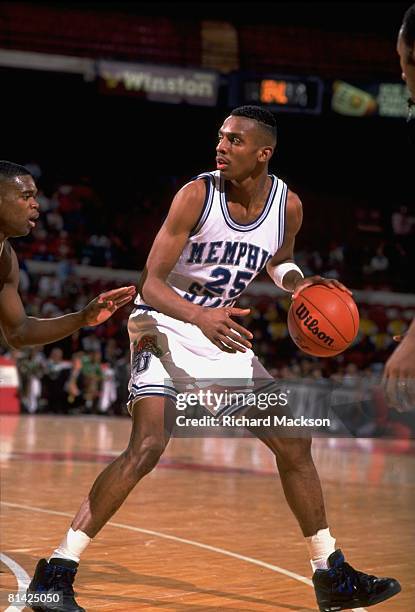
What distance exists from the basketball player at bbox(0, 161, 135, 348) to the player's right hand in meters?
0.48

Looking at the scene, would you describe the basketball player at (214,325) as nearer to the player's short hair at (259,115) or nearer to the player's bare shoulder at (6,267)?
the player's short hair at (259,115)

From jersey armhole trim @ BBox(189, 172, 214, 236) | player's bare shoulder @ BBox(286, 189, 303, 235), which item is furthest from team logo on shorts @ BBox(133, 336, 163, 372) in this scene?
player's bare shoulder @ BBox(286, 189, 303, 235)

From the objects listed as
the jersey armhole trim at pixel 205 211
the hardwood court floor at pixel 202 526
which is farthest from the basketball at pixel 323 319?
the hardwood court floor at pixel 202 526

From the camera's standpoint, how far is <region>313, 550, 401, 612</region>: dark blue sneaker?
4461mm

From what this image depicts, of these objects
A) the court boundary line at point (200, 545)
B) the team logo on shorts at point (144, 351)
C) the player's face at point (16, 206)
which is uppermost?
the player's face at point (16, 206)

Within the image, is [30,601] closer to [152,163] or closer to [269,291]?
[269,291]

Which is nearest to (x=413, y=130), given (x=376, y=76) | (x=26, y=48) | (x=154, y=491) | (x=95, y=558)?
(x=376, y=76)

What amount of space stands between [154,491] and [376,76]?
17260 mm

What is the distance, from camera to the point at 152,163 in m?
24.9

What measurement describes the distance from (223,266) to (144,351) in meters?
0.54

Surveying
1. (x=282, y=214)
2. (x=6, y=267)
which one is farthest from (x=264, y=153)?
(x=6, y=267)

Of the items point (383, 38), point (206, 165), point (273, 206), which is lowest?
point (273, 206)

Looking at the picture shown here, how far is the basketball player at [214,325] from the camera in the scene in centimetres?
442

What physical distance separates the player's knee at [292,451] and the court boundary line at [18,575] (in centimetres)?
130
